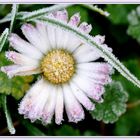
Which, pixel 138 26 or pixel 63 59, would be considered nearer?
pixel 63 59

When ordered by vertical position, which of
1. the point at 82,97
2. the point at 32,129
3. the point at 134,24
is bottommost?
the point at 32,129

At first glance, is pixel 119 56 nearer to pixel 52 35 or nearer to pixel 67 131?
pixel 67 131

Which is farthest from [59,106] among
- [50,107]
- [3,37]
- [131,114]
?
[131,114]

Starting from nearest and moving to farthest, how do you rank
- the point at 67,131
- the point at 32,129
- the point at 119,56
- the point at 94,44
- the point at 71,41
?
the point at 94,44 → the point at 71,41 → the point at 32,129 → the point at 67,131 → the point at 119,56

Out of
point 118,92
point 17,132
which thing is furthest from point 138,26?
point 17,132

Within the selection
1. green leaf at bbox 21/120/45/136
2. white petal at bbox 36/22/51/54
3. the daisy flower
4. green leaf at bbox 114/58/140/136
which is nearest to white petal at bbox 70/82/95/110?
the daisy flower

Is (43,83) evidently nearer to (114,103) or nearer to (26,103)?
(26,103)
